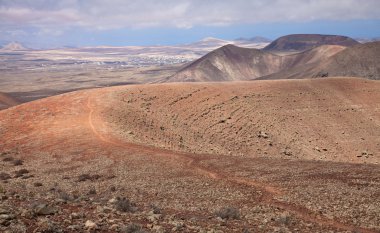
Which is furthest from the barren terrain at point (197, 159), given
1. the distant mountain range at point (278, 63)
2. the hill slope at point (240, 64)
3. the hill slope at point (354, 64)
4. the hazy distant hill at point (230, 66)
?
the hazy distant hill at point (230, 66)

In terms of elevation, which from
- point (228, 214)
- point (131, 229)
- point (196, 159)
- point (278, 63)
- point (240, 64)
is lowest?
point (196, 159)

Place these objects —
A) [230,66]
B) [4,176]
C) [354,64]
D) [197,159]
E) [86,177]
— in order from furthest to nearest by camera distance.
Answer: [230,66]
[354,64]
[197,159]
[4,176]
[86,177]

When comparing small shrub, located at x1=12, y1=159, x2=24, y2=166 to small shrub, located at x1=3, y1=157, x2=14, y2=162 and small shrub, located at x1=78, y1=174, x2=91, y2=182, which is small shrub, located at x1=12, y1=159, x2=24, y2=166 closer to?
small shrub, located at x1=3, y1=157, x2=14, y2=162

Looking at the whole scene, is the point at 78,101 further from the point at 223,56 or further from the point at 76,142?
the point at 223,56

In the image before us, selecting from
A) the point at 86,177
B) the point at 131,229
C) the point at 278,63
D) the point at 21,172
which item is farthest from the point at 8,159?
the point at 278,63

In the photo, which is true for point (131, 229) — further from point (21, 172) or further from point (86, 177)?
point (21, 172)

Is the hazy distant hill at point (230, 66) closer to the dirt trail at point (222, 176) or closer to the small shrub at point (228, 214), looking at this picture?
the dirt trail at point (222, 176)

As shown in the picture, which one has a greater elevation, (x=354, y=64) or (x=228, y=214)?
(x=354, y=64)
